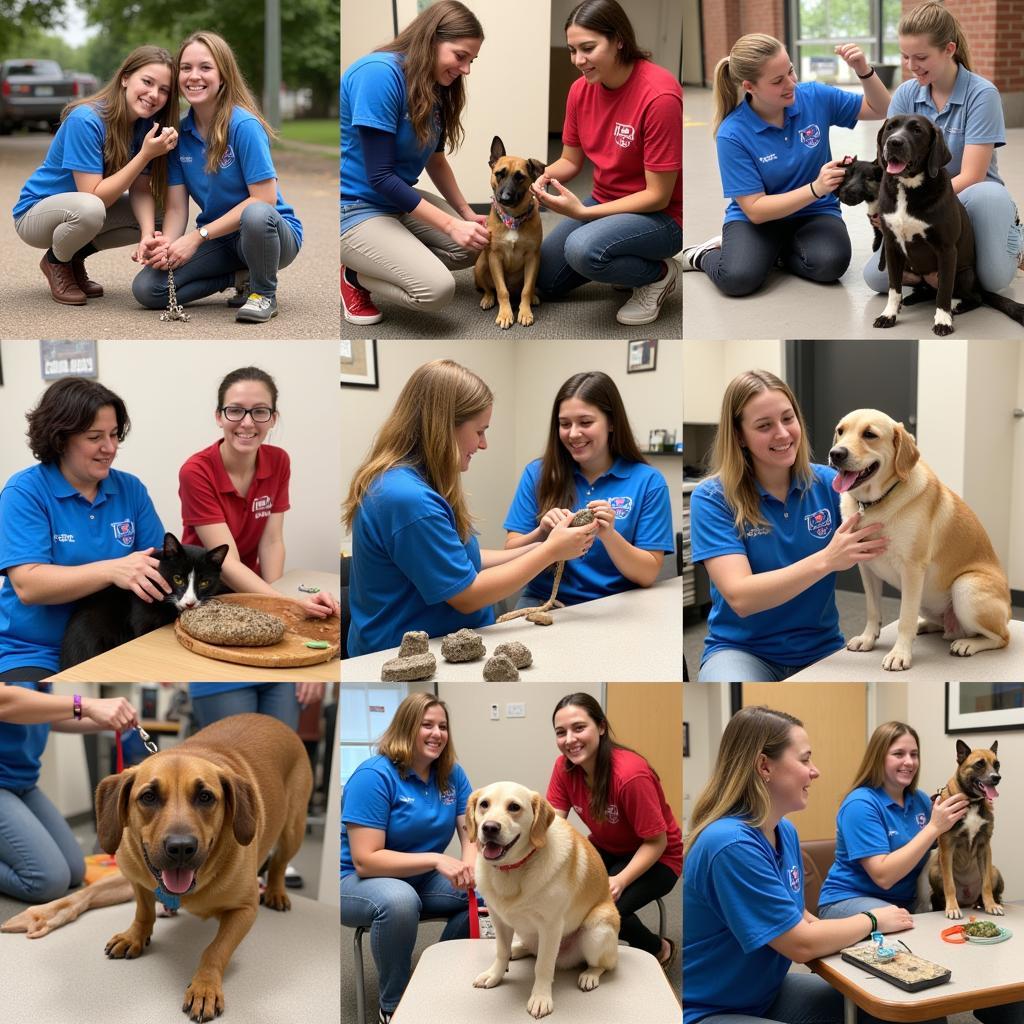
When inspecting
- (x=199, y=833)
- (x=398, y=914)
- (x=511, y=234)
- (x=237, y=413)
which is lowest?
(x=398, y=914)

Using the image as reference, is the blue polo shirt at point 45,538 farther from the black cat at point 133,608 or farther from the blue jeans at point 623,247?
the blue jeans at point 623,247

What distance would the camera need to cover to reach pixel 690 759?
3.09 meters

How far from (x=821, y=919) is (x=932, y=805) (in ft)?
1.65

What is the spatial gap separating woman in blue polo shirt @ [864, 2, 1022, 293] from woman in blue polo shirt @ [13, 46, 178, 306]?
235cm

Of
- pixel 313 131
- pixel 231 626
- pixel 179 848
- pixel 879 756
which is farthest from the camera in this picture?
pixel 313 131

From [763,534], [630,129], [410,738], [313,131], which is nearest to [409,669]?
[410,738]

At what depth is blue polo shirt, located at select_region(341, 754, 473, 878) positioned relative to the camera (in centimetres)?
307

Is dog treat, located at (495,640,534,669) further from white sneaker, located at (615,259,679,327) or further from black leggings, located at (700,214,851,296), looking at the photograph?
black leggings, located at (700,214,851,296)

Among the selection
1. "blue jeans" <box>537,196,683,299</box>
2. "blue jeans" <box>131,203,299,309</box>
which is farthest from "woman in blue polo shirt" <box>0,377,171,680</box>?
"blue jeans" <box>537,196,683,299</box>

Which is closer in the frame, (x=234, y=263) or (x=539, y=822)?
(x=539, y=822)

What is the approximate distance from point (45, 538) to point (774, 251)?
256 centimetres

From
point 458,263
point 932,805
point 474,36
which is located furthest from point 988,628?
point 474,36

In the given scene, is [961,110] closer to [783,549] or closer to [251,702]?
[783,549]

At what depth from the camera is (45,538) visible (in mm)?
3176
